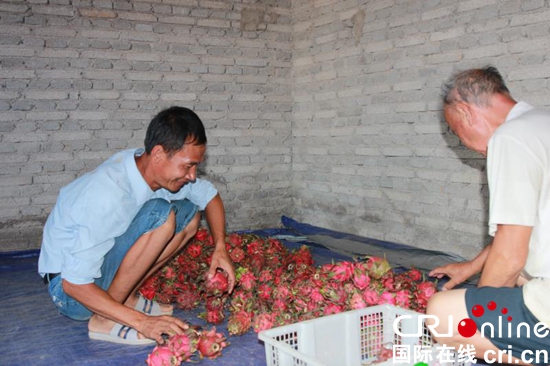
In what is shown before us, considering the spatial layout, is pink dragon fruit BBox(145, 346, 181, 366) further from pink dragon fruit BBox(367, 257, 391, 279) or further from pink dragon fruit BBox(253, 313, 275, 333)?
pink dragon fruit BBox(367, 257, 391, 279)

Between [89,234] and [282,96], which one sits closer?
[89,234]

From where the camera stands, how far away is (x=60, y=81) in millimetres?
5672

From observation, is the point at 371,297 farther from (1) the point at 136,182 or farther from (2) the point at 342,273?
(1) the point at 136,182

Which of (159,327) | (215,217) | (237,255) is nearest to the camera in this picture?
(159,327)

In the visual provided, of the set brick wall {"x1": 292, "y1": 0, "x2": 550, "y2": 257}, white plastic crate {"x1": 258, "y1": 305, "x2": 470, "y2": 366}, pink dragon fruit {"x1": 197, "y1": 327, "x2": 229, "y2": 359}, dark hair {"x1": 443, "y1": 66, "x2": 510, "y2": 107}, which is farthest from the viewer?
brick wall {"x1": 292, "y1": 0, "x2": 550, "y2": 257}

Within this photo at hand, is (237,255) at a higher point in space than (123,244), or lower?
lower

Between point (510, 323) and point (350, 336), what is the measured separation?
0.76m

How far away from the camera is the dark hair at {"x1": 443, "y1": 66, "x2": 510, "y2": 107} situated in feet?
6.84

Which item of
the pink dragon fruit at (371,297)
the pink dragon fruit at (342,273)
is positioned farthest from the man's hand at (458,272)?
the pink dragon fruit at (342,273)

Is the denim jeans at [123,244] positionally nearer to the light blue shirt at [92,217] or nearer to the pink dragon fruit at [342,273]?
the light blue shirt at [92,217]

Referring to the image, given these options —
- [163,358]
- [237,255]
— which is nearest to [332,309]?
[163,358]

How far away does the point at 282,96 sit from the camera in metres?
6.85

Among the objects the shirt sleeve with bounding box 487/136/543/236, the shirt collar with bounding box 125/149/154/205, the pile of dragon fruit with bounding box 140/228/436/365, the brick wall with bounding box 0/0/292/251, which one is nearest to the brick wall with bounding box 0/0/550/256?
the brick wall with bounding box 0/0/292/251

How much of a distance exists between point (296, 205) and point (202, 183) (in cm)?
363
